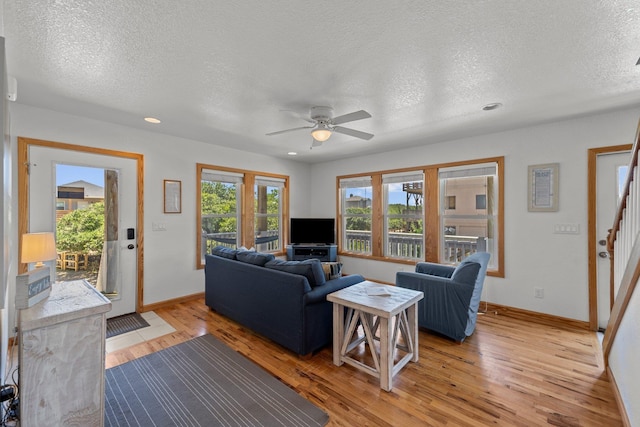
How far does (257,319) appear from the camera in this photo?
2893 mm

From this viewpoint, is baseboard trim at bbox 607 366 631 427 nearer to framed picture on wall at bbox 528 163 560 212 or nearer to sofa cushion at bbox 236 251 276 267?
framed picture on wall at bbox 528 163 560 212

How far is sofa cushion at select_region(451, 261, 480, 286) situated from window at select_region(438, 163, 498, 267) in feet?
4.81

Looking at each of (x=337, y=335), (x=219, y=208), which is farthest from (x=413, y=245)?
(x=219, y=208)

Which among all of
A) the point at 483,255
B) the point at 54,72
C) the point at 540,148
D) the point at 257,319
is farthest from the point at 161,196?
the point at 540,148

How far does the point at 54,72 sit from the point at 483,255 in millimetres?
4248

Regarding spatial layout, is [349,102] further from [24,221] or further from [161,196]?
[24,221]

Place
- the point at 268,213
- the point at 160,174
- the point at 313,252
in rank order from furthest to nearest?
1. the point at 268,213
2. the point at 313,252
3. the point at 160,174

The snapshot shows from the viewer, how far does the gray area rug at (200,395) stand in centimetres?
182

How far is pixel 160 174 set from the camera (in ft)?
12.7

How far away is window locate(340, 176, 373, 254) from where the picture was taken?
5344 millimetres

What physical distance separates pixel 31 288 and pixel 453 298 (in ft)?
10.5

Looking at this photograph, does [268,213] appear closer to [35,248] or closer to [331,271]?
[331,271]

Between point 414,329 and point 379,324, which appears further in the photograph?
point 414,329

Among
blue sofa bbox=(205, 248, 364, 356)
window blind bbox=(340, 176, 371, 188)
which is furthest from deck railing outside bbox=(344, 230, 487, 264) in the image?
blue sofa bbox=(205, 248, 364, 356)
